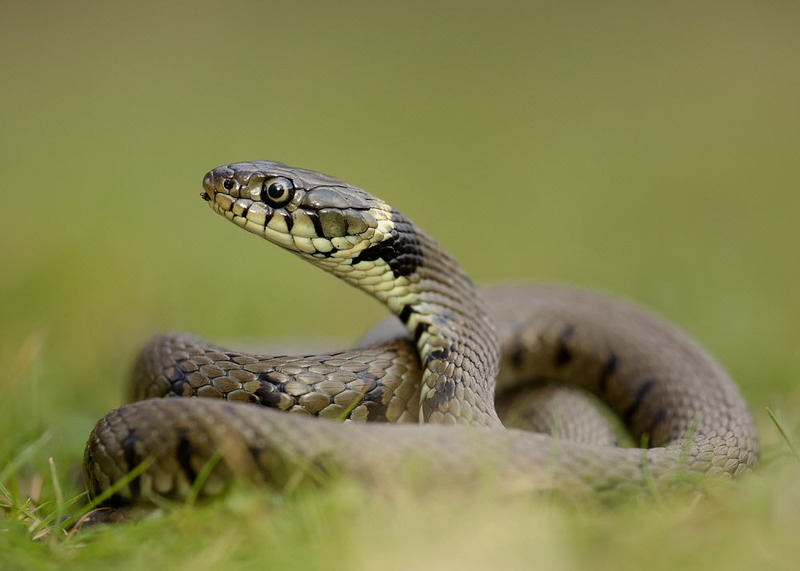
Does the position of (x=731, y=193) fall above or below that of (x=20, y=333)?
above

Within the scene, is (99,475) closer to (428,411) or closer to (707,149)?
(428,411)

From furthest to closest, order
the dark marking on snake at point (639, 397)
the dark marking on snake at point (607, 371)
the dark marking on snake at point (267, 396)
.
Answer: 1. the dark marking on snake at point (607, 371)
2. the dark marking on snake at point (639, 397)
3. the dark marking on snake at point (267, 396)

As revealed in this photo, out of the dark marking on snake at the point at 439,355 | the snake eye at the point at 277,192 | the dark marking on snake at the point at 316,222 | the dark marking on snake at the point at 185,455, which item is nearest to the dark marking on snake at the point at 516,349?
the dark marking on snake at the point at 439,355

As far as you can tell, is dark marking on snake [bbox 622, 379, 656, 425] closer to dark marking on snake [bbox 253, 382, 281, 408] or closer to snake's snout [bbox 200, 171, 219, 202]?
dark marking on snake [bbox 253, 382, 281, 408]

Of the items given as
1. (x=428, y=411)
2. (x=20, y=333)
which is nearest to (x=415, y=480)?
(x=428, y=411)

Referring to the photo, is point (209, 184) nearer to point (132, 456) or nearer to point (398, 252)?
point (398, 252)

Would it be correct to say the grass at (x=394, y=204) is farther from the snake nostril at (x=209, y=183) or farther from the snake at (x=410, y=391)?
the snake nostril at (x=209, y=183)
